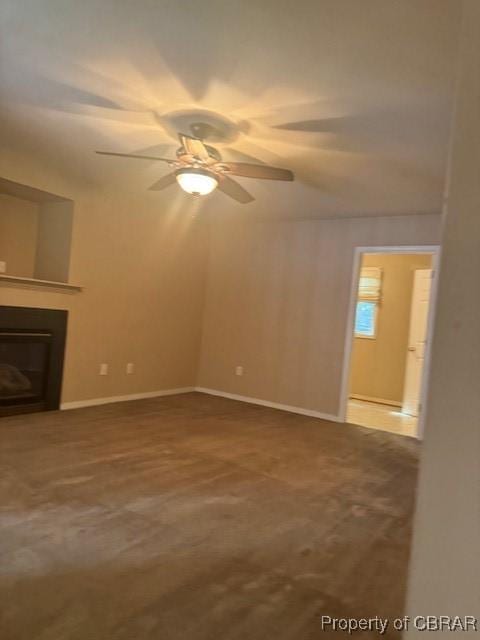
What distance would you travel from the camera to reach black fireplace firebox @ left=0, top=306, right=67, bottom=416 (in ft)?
13.5

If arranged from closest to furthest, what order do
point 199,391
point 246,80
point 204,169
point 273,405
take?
point 246,80 → point 204,169 → point 273,405 → point 199,391

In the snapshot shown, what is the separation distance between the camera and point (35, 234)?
4.86 metres

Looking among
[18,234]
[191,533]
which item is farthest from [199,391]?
[191,533]

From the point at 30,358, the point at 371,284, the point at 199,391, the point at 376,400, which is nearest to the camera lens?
the point at 30,358

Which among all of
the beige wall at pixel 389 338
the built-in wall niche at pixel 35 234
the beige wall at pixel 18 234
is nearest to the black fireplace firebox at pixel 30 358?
the built-in wall niche at pixel 35 234

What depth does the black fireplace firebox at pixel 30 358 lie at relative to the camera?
4.10 metres

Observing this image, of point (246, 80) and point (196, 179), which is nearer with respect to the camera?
point (246, 80)

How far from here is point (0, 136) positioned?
346 centimetres

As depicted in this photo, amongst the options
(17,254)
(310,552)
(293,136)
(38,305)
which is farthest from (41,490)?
(17,254)

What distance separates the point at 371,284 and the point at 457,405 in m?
6.35

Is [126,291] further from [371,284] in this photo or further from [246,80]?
[371,284]

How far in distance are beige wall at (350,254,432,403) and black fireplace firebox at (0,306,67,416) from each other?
4316 mm

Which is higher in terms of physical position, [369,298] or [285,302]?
[369,298]

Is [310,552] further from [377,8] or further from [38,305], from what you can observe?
[38,305]
